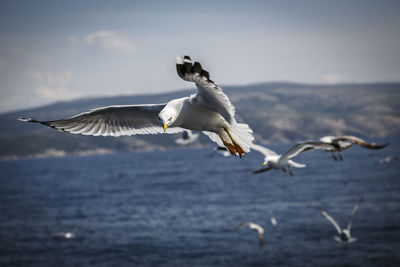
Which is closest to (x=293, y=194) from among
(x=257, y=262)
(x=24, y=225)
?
(x=257, y=262)

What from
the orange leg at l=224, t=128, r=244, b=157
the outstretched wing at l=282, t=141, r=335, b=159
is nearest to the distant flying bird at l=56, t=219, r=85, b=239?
the outstretched wing at l=282, t=141, r=335, b=159

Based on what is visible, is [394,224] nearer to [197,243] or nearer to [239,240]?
[239,240]

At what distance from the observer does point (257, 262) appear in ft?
124

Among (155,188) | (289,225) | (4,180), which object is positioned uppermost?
(289,225)

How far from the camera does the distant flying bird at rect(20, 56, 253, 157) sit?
6535 mm

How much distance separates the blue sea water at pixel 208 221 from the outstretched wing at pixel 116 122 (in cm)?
3091

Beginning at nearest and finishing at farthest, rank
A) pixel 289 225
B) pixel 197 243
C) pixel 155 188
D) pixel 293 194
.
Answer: pixel 197 243 → pixel 289 225 → pixel 293 194 → pixel 155 188

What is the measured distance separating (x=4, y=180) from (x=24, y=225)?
114 meters

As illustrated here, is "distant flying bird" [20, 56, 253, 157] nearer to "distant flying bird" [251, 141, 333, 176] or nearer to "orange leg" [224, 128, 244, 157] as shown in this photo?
"orange leg" [224, 128, 244, 157]

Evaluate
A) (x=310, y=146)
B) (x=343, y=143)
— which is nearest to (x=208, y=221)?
(x=310, y=146)

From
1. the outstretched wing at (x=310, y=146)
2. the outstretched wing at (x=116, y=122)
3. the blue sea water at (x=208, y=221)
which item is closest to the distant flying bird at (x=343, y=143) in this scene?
the outstretched wing at (x=310, y=146)

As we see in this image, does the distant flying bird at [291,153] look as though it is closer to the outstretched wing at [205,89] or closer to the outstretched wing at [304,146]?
the outstretched wing at [304,146]

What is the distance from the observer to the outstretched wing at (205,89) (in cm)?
585

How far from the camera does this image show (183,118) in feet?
25.6
